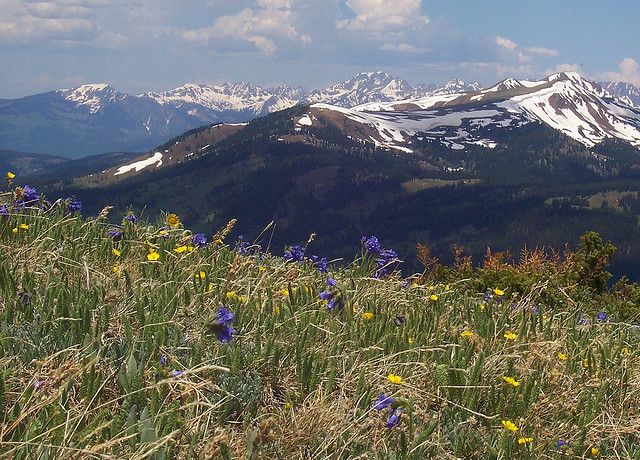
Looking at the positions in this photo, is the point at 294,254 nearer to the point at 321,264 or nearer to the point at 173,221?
the point at 321,264

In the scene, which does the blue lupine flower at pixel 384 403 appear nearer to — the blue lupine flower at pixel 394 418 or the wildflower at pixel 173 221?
the blue lupine flower at pixel 394 418

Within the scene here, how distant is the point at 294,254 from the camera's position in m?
8.04

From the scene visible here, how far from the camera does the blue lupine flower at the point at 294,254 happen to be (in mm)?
7917

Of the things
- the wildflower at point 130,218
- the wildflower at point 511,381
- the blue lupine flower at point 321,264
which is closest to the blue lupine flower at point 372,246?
the blue lupine flower at point 321,264

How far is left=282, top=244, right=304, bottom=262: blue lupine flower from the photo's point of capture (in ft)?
26.0

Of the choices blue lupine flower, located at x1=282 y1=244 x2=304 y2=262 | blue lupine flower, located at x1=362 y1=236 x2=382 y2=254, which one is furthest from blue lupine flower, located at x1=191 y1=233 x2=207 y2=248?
blue lupine flower, located at x1=362 y1=236 x2=382 y2=254

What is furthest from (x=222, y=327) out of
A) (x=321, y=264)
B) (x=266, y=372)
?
(x=321, y=264)

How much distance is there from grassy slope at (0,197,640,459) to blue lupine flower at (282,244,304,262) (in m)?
1.67

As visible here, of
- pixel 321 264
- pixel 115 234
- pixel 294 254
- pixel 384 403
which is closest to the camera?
pixel 384 403

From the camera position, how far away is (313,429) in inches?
137

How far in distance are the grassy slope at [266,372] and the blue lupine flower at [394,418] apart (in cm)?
6

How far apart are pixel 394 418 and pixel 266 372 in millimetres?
1010

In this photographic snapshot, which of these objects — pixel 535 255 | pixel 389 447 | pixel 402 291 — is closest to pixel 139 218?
pixel 402 291

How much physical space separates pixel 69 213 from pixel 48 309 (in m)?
3.83
